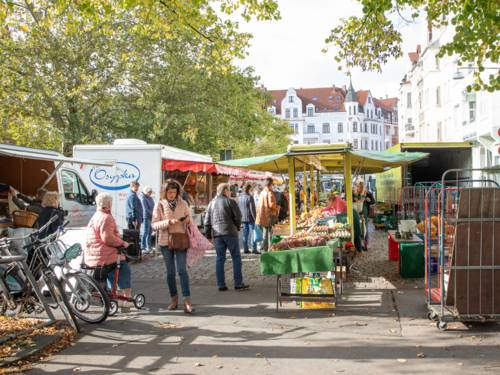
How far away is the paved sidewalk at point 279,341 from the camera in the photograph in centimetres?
588

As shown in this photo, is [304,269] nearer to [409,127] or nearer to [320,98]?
[409,127]

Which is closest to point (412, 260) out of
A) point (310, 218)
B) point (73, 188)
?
point (310, 218)

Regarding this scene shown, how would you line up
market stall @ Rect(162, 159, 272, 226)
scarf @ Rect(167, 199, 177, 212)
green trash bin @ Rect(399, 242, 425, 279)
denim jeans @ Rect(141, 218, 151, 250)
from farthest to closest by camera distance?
market stall @ Rect(162, 159, 272, 226), denim jeans @ Rect(141, 218, 151, 250), green trash bin @ Rect(399, 242, 425, 279), scarf @ Rect(167, 199, 177, 212)

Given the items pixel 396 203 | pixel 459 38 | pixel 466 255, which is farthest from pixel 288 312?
pixel 396 203

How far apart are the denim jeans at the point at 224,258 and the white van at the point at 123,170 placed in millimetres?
7610

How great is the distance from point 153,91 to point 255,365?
23918mm

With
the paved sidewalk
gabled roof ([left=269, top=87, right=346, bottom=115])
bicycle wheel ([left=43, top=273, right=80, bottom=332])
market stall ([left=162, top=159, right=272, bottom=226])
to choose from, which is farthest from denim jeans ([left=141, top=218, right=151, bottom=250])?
gabled roof ([left=269, top=87, right=346, bottom=115])

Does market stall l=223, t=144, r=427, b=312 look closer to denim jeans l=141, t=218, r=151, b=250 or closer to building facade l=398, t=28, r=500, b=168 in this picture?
denim jeans l=141, t=218, r=151, b=250

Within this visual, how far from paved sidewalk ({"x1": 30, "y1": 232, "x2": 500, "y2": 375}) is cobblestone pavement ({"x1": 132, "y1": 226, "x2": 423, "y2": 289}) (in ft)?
3.75

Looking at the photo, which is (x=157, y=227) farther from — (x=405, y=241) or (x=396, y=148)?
(x=396, y=148)

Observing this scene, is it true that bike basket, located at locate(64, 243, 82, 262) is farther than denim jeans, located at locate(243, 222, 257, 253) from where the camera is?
No

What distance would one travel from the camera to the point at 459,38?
39.9 feet

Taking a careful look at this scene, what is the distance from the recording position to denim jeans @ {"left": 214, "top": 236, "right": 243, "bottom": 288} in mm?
10328

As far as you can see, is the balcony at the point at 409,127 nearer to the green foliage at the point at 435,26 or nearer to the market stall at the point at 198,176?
the market stall at the point at 198,176
